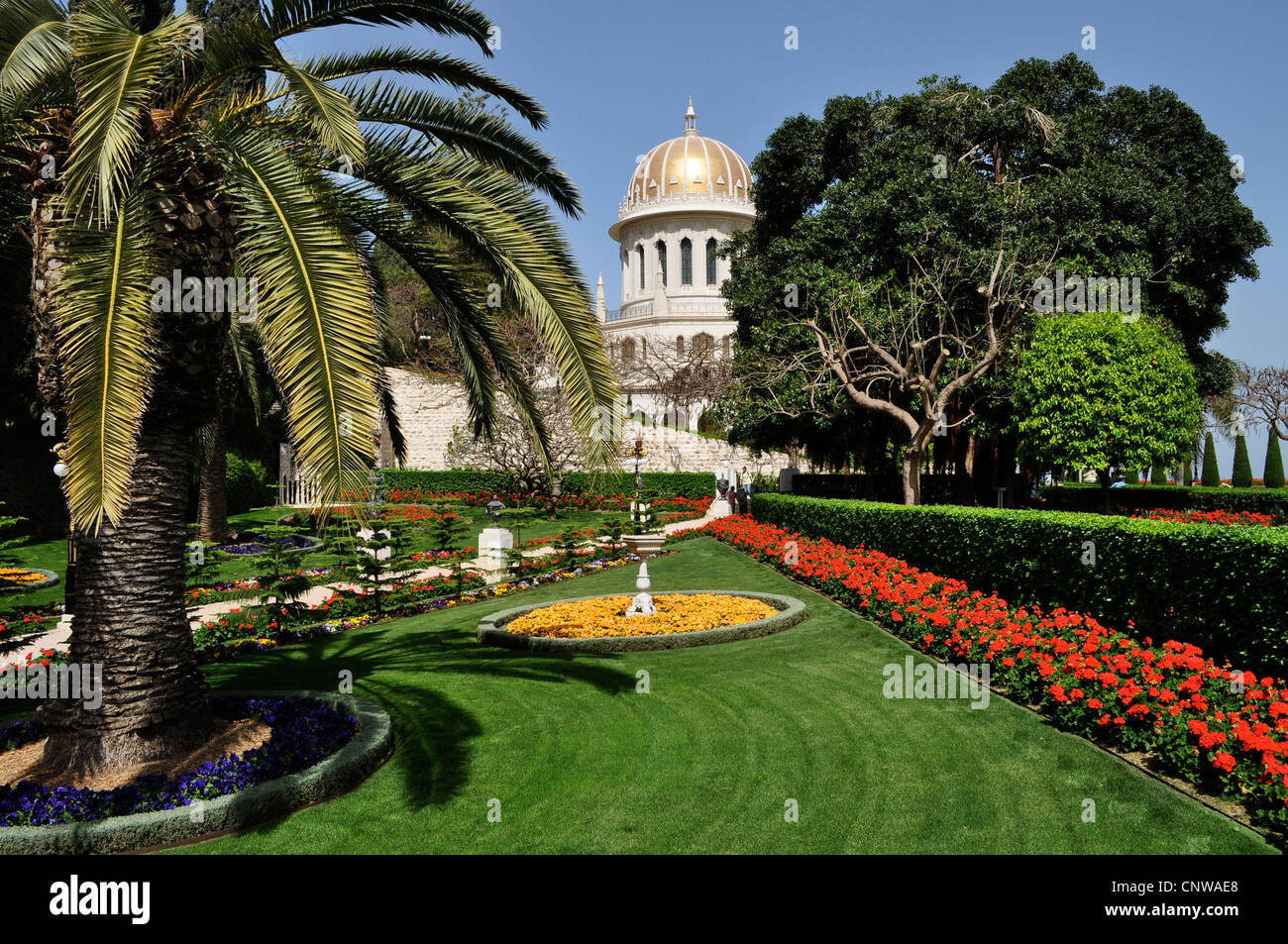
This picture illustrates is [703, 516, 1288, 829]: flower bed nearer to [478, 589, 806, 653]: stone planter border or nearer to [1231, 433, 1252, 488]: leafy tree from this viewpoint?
[478, 589, 806, 653]: stone planter border

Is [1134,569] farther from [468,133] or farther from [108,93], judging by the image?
[108,93]

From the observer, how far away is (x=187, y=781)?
5.24 metres

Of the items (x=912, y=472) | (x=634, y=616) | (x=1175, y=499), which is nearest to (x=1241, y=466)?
(x=1175, y=499)

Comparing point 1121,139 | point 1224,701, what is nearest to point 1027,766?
point 1224,701

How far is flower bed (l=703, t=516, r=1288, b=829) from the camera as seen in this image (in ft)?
16.9

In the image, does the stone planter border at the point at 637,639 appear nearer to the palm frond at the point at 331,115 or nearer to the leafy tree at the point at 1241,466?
the palm frond at the point at 331,115

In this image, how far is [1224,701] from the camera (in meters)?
5.99

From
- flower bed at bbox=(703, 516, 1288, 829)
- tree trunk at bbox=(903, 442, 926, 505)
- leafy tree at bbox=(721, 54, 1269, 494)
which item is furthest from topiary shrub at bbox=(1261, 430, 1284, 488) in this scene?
flower bed at bbox=(703, 516, 1288, 829)

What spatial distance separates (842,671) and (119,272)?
23.7 ft

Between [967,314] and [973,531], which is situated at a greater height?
[967,314]

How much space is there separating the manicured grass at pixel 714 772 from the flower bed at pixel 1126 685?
28cm

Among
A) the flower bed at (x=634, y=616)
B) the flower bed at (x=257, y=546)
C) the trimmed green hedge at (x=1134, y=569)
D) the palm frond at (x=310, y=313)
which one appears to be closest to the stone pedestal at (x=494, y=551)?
the flower bed at (x=257, y=546)
